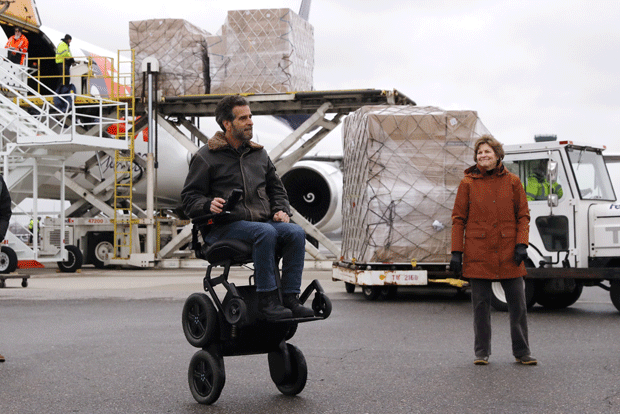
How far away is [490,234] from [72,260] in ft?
45.4

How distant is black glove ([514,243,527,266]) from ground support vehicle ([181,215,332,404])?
2053 mm

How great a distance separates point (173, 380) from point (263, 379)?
2.00ft

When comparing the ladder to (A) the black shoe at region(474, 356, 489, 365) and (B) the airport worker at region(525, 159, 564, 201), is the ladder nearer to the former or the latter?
(B) the airport worker at region(525, 159, 564, 201)

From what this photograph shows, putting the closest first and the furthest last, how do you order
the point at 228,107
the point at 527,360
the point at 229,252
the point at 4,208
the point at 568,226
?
the point at 229,252, the point at 228,107, the point at 527,360, the point at 4,208, the point at 568,226

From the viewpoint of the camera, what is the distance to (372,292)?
11445mm

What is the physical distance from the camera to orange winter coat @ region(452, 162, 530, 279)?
6188mm

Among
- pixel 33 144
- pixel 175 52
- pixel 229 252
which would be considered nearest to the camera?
pixel 229 252

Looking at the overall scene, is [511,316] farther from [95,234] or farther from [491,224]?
[95,234]

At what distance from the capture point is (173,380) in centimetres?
538

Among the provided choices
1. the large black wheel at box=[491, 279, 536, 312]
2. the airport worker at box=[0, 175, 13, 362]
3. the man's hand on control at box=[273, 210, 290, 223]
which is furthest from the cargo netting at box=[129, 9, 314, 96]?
the man's hand on control at box=[273, 210, 290, 223]

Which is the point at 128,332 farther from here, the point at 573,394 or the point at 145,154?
the point at 145,154

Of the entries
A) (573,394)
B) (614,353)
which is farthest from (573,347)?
(573,394)

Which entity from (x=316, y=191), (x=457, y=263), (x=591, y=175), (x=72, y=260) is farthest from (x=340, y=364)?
(x=316, y=191)

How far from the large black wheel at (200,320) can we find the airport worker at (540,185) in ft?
20.8
